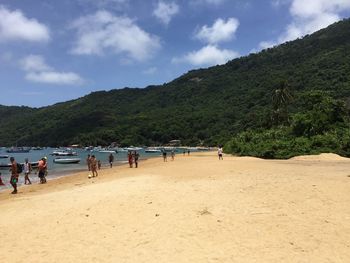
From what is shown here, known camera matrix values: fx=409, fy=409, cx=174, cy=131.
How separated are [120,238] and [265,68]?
18572cm

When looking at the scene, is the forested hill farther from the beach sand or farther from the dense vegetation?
the beach sand

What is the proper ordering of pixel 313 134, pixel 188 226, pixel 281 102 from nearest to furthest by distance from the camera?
1. pixel 188 226
2. pixel 313 134
3. pixel 281 102

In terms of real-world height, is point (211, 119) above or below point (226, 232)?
above

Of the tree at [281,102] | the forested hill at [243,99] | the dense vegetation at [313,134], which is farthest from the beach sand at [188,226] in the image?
the forested hill at [243,99]

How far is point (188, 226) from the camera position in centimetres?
→ 1052

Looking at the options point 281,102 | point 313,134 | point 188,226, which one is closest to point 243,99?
point 281,102

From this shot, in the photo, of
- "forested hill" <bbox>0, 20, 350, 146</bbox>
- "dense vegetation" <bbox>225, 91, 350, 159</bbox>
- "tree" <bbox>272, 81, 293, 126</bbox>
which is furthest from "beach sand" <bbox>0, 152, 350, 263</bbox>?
"forested hill" <bbox>0, 20, 350, 146</bbox>

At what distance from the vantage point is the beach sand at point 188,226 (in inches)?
341

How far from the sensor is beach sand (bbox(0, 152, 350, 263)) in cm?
867

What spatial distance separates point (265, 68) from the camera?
616 feet

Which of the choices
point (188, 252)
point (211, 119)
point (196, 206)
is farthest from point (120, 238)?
point (211, 119)

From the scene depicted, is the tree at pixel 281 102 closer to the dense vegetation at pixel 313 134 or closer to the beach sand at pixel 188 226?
the dense vegetation at pixel 313 134

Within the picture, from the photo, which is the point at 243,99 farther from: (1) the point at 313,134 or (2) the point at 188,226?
(2) the point at 188,226

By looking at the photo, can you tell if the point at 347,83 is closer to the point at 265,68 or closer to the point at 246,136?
the point at 246,136
